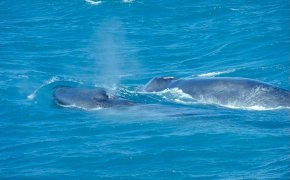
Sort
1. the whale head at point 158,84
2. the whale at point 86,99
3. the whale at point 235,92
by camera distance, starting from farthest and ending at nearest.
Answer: the whale head at point 158,84 → the whale at point 86,99 → the whale at point 235,92

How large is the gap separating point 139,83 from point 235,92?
7.88m

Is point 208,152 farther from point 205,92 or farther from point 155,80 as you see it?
point 155,80

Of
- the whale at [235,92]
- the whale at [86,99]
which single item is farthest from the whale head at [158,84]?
the whale at [86,99]

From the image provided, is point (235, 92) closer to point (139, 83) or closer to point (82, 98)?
point (82, 98)

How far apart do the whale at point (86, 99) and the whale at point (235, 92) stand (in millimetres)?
2903

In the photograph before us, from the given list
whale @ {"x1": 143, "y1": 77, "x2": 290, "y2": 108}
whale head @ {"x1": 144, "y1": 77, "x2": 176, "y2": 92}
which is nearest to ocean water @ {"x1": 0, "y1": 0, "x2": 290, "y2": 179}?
whale @ {"x1": 143, "y1": 77, "x2": 290, "y2": 108}

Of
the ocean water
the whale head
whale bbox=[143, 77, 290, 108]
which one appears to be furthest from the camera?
the whale head

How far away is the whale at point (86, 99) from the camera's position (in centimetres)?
2400

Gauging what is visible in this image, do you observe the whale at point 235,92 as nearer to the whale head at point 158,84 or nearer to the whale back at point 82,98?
the whale head at point 158,84

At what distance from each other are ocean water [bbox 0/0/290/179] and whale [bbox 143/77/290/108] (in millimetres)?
353

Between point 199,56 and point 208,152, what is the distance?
18.0 metres

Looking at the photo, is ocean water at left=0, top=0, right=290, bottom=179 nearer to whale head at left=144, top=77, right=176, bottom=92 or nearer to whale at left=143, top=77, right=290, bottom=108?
Answer: whale at left=143, top=77, right=290, bottom=108

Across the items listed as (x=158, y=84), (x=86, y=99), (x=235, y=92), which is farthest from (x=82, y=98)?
(x=235, y=92)

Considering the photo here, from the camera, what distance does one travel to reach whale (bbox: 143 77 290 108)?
74.7 feet
